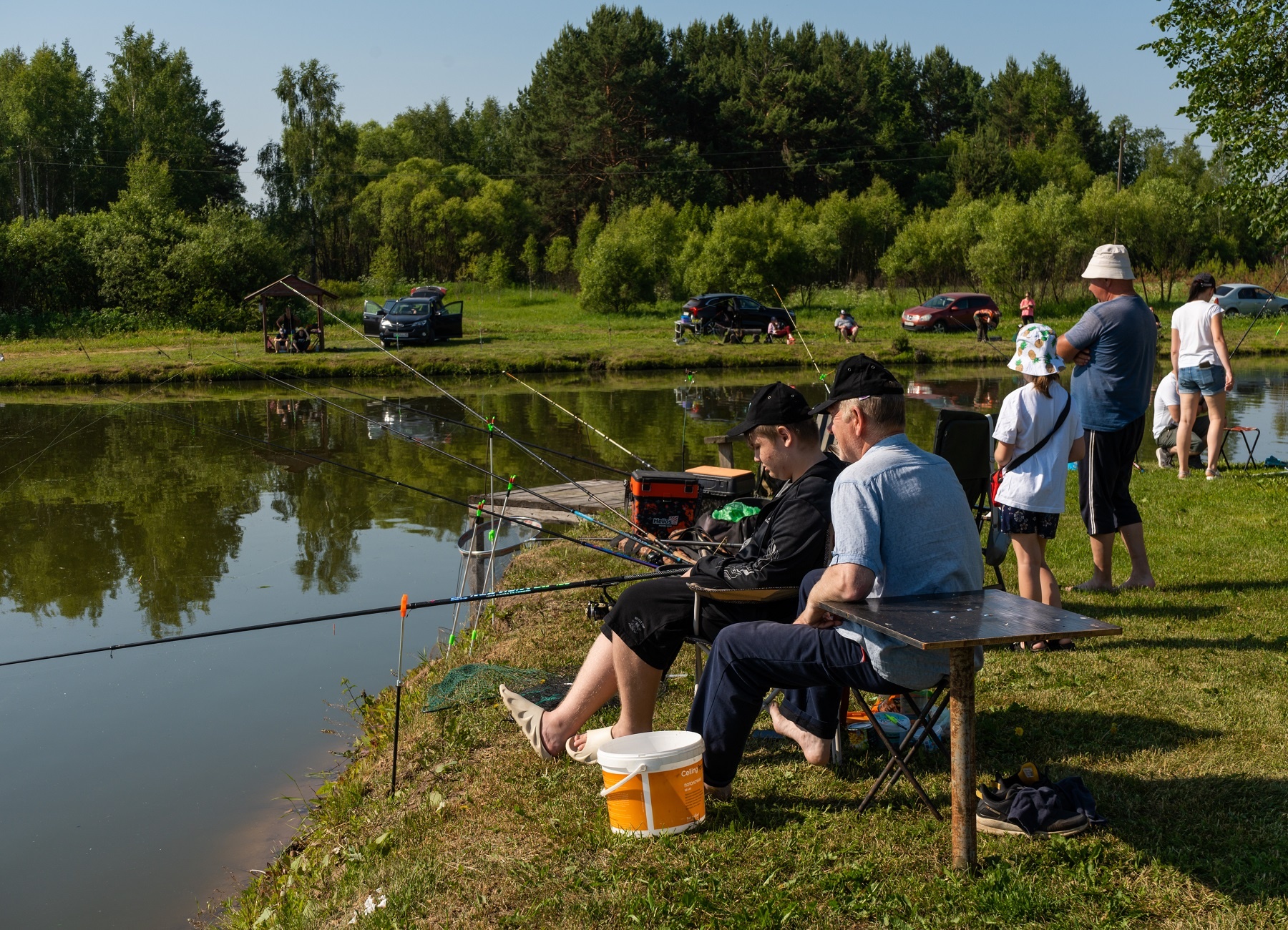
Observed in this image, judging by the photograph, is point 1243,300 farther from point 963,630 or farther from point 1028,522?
point 963,630

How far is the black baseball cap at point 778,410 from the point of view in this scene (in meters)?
4.07

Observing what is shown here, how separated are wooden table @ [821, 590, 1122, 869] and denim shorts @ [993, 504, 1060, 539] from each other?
206cm

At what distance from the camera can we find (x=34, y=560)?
10391 mm

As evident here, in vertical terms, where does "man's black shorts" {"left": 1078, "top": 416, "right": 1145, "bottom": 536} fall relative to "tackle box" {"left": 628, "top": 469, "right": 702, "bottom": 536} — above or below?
above

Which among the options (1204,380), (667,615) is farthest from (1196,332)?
(667,615)

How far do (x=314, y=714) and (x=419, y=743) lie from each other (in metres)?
1.78

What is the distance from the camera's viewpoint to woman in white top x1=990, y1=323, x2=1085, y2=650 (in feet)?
17.4

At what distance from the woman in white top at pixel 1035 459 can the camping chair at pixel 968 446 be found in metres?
0.47

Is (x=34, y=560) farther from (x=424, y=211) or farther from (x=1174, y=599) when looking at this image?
(x=424, y=211)

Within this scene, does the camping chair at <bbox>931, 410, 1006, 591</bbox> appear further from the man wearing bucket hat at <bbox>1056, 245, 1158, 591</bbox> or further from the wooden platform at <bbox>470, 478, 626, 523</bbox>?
the wooden platform at <bbox>470, 478, 626, 523</bbox>

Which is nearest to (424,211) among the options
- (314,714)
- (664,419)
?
(664,419)

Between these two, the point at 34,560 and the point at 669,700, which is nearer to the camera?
the point at 669,700

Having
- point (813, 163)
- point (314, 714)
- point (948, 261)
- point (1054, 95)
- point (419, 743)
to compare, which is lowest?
point (314, 714)

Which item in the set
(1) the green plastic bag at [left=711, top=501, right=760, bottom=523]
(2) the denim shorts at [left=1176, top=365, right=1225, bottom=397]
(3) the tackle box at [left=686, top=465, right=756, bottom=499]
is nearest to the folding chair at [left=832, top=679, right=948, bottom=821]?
(1) the green plastic bag at [left=711, top=501, right=760, bottom=523]
